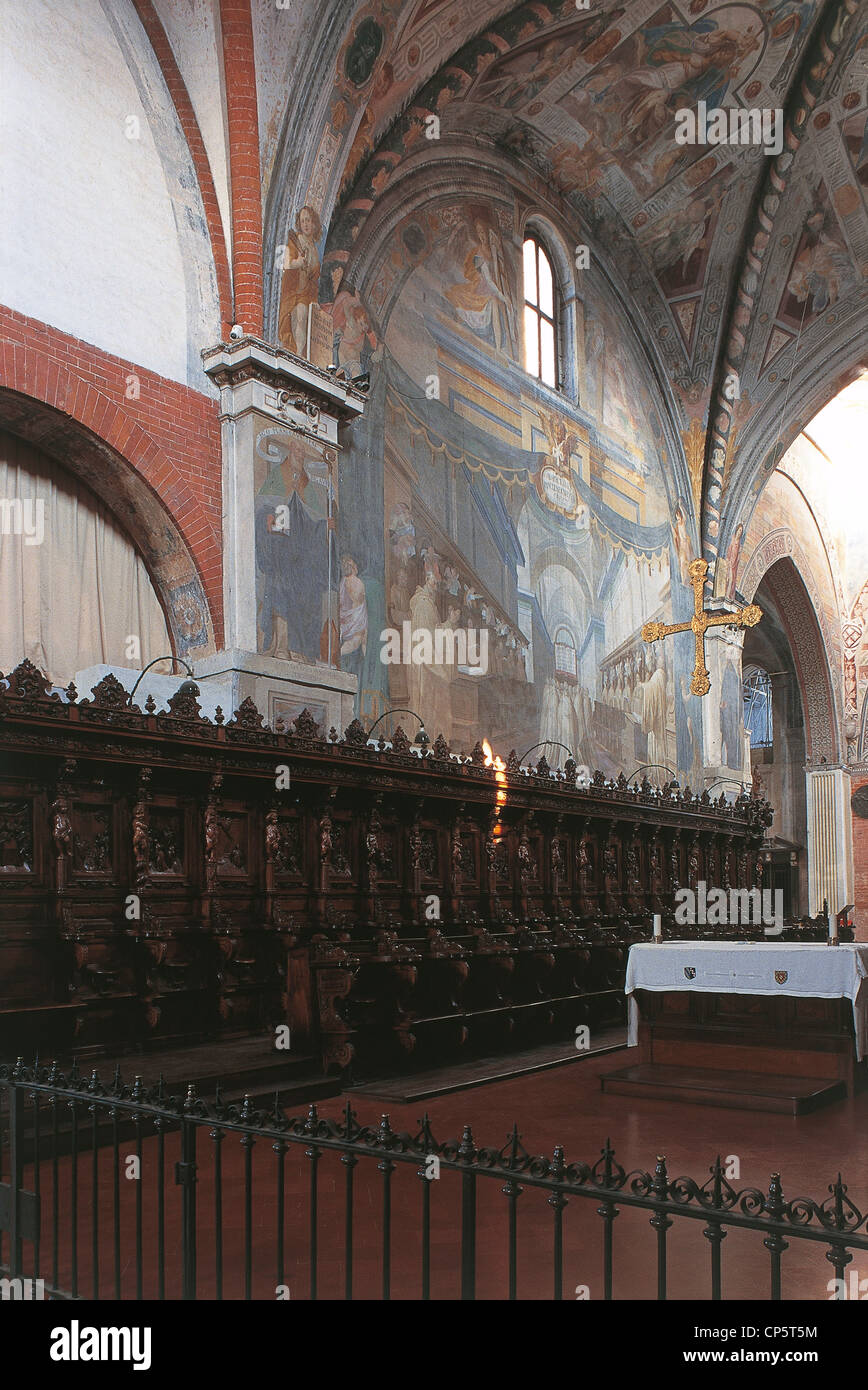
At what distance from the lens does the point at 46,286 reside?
8.98m

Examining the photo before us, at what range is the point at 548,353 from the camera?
53.2 feet

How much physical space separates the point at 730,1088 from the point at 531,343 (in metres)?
11.6

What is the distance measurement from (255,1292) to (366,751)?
6379mm

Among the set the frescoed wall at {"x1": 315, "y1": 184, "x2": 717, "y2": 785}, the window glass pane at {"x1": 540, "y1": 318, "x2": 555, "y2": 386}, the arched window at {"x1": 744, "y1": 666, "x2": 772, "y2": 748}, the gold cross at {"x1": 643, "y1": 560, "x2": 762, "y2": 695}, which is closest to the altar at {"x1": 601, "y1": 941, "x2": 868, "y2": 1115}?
the frescoed wall at {"x1": 315, "y1": 184, "x2": 717, "y2": 785}

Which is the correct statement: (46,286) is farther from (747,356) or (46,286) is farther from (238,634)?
(747,356)

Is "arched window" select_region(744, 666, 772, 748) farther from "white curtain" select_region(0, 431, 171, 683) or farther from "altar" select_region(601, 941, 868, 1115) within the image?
"altar" select_region(601, 941, 868, 1115)

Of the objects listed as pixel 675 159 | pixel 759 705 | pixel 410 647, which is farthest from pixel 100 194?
pixel 759 705

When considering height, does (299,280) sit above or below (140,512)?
above

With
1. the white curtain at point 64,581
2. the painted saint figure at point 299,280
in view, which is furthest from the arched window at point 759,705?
the white curtain at point 64,581

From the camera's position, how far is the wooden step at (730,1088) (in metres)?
6.38

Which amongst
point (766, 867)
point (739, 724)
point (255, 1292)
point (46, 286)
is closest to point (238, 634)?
point (46, 286)

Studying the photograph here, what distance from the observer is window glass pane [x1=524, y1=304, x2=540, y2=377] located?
1551cm

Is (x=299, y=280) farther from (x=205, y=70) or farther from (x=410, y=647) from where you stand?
(x=410, y=647)

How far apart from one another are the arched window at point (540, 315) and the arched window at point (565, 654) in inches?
141
